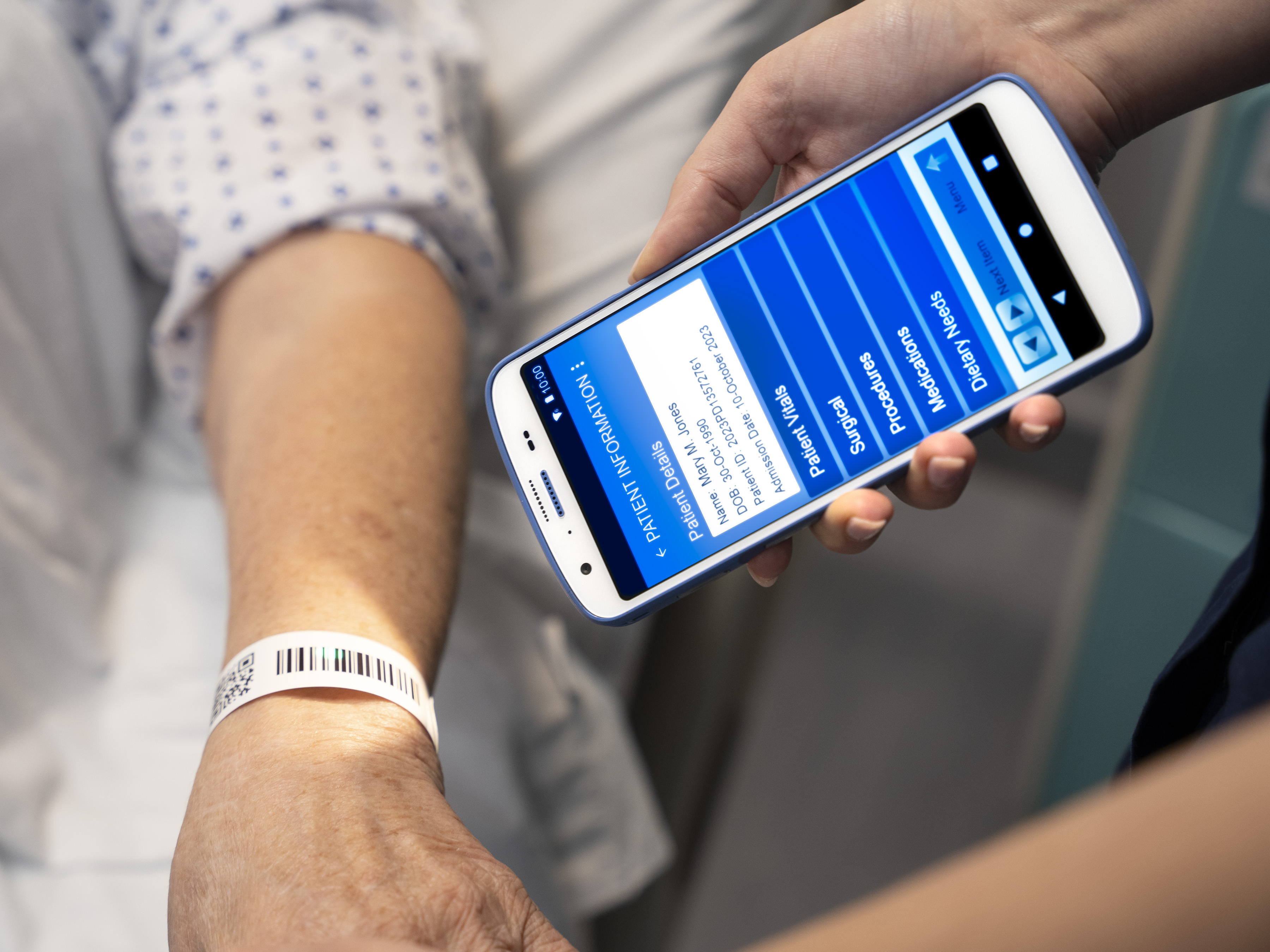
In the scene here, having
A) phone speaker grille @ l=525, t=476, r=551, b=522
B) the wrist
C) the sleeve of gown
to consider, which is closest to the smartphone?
phone speaker grille @ l=525, t=476, r=551, b=522

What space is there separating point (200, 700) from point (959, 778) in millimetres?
928

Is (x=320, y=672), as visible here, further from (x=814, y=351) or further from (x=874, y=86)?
(x=874, y=86)

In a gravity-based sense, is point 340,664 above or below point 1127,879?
below

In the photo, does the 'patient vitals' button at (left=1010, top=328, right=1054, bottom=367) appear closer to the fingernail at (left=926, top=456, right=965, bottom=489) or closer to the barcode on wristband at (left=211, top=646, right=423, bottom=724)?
the fingernail at (left=926, top=456, right=965, bottom=489)

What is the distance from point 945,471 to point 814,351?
0.30ft

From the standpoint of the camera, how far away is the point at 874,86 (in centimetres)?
47

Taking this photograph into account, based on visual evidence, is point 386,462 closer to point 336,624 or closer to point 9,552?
point 336,624

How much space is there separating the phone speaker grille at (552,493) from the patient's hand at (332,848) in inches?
5.1

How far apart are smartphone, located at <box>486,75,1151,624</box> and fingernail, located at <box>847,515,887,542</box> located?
0.03m

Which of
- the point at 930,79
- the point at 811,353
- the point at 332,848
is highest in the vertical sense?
the point at 930,79

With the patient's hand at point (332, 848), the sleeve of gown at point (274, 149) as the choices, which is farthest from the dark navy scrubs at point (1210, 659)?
the sleeve of gown at point (274, 149)

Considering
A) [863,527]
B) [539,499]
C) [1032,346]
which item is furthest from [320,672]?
[1032,346]

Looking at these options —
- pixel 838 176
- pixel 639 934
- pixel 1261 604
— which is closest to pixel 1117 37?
pixel 838 176

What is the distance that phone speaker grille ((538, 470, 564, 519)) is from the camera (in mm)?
463
